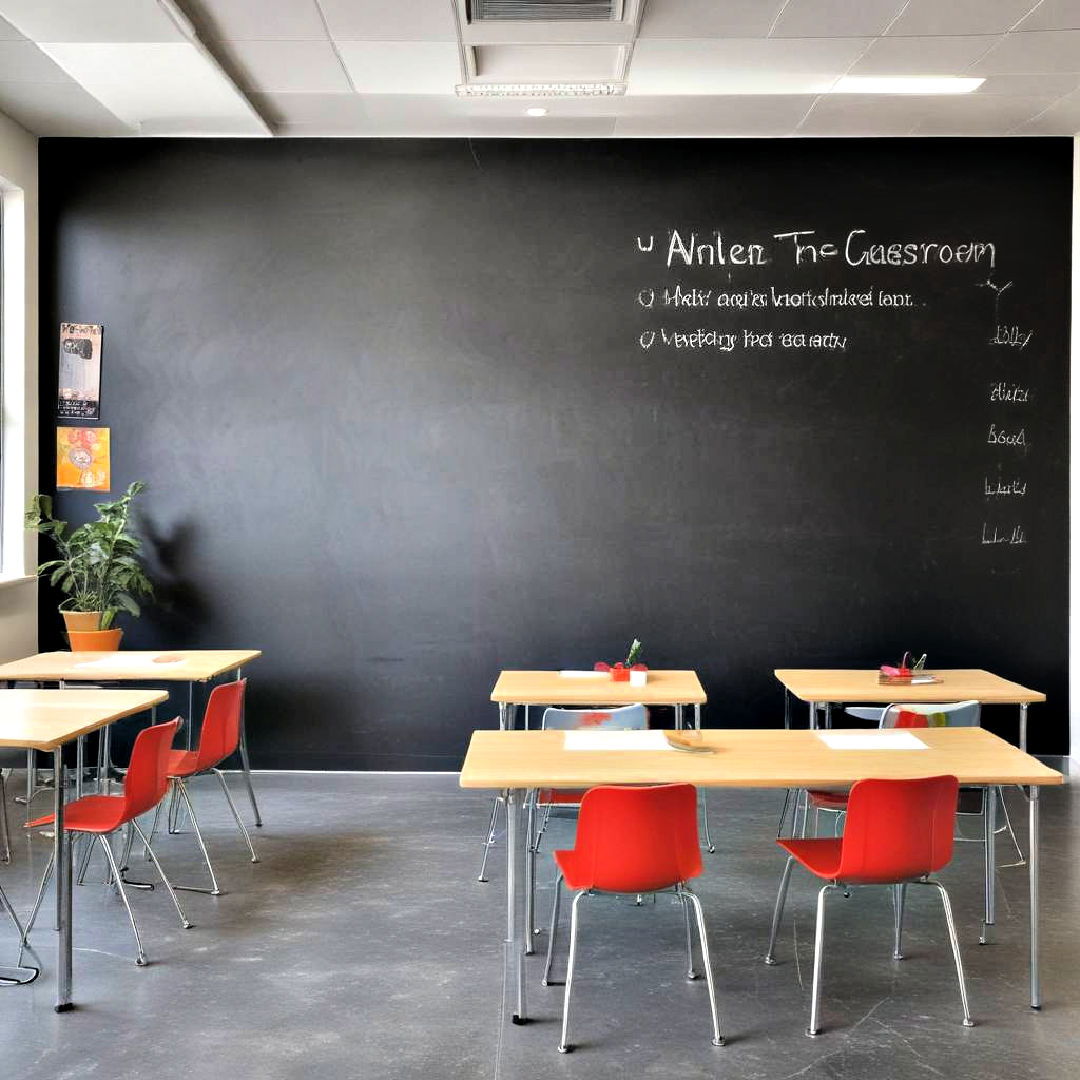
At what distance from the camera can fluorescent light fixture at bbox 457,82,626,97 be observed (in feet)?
18.0

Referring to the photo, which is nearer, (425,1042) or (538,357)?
(425,1042)

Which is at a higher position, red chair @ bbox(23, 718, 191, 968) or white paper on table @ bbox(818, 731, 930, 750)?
white paper on table @ bbox(818, 731, 930, 750)

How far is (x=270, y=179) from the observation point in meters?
6.40

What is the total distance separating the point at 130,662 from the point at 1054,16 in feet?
16.9

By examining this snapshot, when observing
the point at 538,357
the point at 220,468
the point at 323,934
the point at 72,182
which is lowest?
the point at 323,934

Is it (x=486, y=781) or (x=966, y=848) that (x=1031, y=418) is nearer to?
(x=966, y=848)

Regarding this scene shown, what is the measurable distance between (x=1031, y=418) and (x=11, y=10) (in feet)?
18.2

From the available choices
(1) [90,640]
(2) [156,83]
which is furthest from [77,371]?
(2) [156,83]

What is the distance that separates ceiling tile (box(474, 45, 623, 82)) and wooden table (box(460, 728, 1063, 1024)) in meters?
3.27

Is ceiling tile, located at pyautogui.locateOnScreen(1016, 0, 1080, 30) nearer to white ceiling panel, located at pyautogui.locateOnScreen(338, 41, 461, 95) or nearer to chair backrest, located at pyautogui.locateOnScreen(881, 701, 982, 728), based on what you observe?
white ceiling panel, located at pyautogui.locateOnScreen(338, 41, 461, 95)

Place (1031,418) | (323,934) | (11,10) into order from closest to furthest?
(323,934), (11,10), (1031,418)

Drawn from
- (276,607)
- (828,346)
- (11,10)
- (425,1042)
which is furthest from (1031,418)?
(11,10)

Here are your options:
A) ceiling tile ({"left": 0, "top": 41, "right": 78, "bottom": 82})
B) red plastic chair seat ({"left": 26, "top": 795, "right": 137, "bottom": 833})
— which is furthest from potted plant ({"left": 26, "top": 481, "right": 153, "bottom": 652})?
ceiling tile ({"left": 0, "top": 41, "right": 78, "bottom": 82})

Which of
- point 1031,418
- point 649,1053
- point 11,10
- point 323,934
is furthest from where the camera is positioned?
point 1031,418
